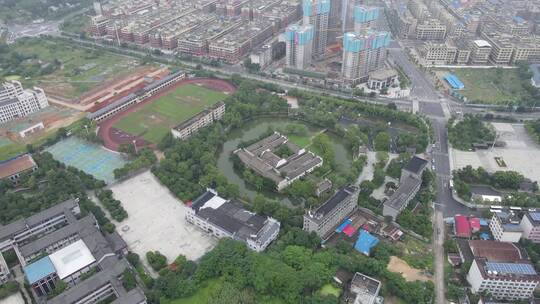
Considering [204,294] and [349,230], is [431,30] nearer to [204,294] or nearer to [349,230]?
[349,230]

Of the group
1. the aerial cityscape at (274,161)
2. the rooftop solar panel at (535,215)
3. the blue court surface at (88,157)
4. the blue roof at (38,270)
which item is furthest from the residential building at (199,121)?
the rooftop solar panel at (535,215)

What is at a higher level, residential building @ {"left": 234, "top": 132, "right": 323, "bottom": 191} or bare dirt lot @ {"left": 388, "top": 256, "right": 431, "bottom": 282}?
residential building @ {"left": 234, "top": 132, "right": 323, "bottom": 191}

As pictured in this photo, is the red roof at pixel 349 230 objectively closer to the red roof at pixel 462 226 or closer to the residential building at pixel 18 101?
the red roof at pixel 462 226

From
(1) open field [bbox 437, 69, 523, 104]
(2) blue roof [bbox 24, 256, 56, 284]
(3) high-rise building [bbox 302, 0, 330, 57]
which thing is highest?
(3) high-rise building [bbox 302, 0, 330, 57]

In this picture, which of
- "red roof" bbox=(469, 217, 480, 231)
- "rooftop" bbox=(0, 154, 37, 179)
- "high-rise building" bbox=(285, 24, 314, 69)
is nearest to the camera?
"red roof" bbox=(469, 217, 480, 231)

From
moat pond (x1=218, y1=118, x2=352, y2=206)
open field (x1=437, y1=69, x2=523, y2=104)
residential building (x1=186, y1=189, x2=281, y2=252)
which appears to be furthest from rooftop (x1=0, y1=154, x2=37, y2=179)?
open field (x1=437, y1=69, x2=523, y2=104)

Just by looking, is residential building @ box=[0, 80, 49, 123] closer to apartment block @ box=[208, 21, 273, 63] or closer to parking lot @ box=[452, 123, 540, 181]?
apartment block @ box=[208, 21, 273, 63]
